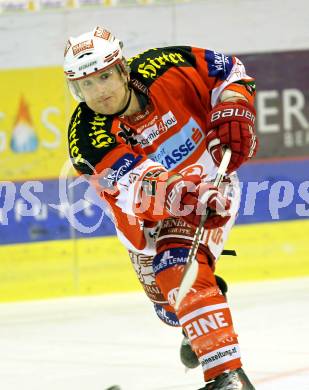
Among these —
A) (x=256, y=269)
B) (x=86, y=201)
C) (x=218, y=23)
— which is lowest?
(x=256, y=269)

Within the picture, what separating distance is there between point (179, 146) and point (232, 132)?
331 mm

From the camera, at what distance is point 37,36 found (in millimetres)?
5844

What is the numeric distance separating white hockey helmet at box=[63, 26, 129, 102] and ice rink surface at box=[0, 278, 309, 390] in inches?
48.0

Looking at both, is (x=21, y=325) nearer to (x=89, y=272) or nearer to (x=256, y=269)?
(x=89, y=272)

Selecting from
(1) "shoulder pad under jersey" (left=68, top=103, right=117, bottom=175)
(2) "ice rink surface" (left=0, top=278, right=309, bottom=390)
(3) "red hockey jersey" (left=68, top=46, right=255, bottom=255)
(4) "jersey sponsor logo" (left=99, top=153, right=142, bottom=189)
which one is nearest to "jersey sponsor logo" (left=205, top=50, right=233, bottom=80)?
(3) "red hockey jersey" (left=68, top=46, right=255, bottom=255)

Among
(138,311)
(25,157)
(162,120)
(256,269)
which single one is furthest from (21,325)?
(162,120)

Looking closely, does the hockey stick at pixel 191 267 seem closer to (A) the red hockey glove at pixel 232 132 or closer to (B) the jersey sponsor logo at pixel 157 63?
(A) the red hockey glove at pixel 232 132

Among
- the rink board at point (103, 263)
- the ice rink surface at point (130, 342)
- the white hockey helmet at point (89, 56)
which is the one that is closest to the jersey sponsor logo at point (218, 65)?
the white hockey helmet at point (89, 56)

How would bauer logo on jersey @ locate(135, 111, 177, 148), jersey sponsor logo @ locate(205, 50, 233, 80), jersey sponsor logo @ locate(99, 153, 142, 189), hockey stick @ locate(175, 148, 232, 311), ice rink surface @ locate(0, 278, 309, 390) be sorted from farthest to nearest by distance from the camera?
ice rink surface @ locate(0, 278, 309, 390), jersey sponsor logo @ locate(205, 50, 233, 80), bauer logo on jersey @ locate(135, 111, 177, 148), jersey sponsor logo @ locate(99, 153, 142, 189), hockey stick @ locate(175, 148, 232, 311)

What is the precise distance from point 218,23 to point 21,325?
1.99m

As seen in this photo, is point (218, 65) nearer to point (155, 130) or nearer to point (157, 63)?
point (157, 63)

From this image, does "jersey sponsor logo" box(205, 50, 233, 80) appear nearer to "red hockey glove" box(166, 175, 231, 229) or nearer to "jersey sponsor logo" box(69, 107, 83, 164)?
"jersey sponsor logo" box(69, 107, 83, 164)

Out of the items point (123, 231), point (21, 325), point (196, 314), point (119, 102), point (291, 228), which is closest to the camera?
point (196, 314)

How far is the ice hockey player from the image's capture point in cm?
342
